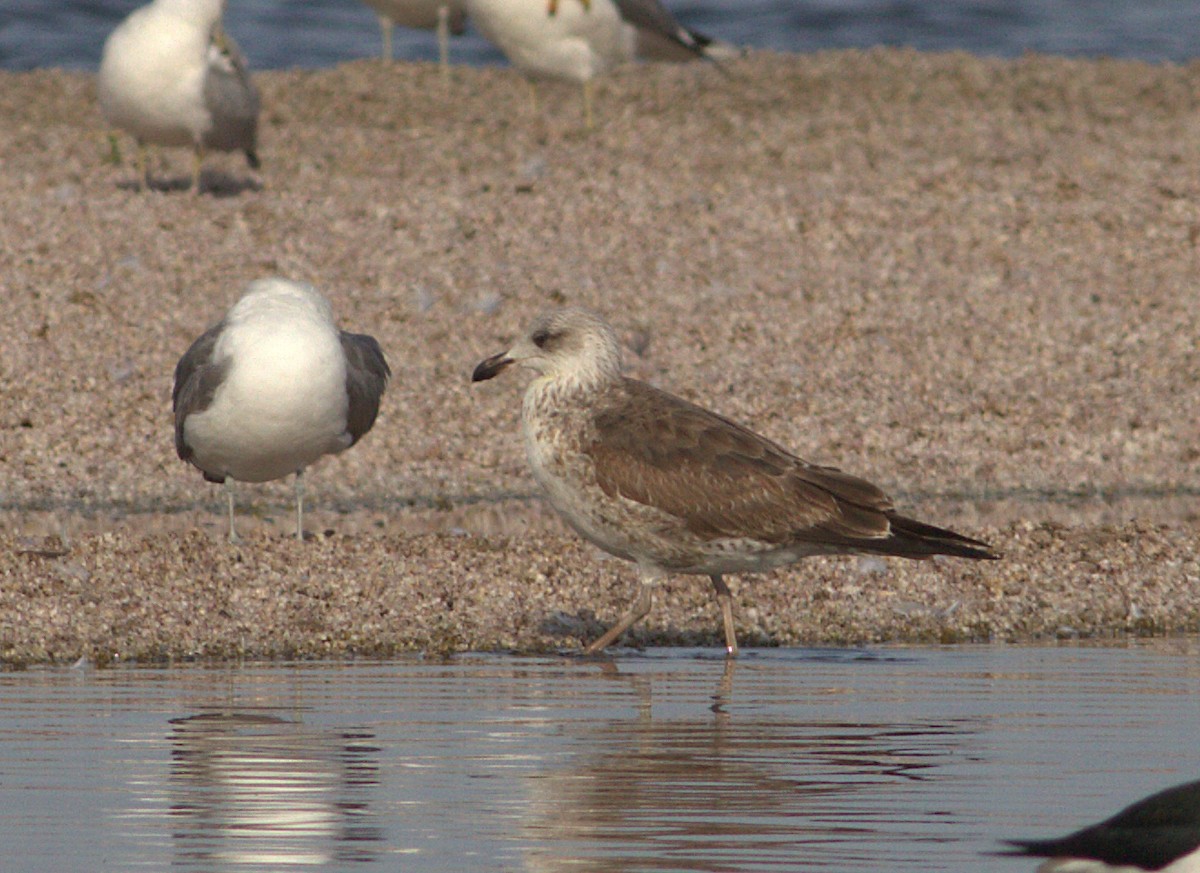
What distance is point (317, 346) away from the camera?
1238cm

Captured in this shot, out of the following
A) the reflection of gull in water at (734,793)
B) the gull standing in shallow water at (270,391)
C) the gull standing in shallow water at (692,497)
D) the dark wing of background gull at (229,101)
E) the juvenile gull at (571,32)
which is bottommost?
the reflection of gull in water at (734,793)

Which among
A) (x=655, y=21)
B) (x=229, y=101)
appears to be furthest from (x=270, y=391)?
(x=655, y=21)

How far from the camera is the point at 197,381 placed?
12.5m

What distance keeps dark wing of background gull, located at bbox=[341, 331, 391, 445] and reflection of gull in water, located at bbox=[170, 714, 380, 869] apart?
4.38 metres

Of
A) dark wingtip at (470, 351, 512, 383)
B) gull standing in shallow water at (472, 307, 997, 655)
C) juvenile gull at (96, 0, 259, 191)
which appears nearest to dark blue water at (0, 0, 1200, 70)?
juvenile gull at (96, 0, 259, 191)

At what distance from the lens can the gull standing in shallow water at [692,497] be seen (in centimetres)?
1034

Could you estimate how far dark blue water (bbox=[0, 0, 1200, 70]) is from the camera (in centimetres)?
3122

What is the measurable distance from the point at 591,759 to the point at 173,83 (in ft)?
42.6

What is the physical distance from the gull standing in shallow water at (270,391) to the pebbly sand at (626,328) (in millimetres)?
497

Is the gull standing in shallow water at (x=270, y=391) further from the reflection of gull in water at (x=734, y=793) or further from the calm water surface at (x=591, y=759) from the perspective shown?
the reflection of gull in water at (x=734, y=793)

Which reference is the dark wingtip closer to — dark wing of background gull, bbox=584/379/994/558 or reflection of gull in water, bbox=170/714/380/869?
dark wing of background gull, bbox=584/379/994/558

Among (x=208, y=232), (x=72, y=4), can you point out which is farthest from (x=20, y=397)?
(x=72, y=4)

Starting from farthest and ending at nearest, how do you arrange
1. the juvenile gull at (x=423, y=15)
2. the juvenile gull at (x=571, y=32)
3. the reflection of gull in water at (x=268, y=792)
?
the juvenile gull at (x=423, y=15)
the juvenile gull at (x=571, y=32)
the reflection of gull in water at (x=268, y=792)

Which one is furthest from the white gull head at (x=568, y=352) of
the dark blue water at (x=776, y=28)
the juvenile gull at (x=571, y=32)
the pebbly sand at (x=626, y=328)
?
the dark blue water at (x=776, y=28)
